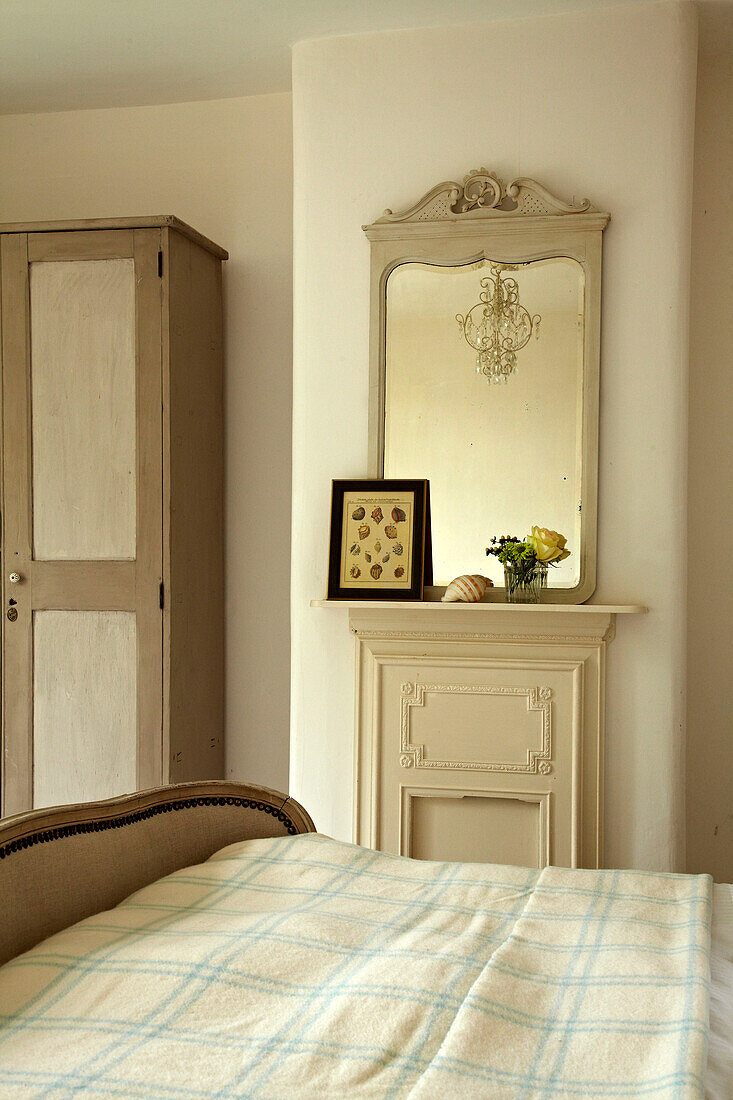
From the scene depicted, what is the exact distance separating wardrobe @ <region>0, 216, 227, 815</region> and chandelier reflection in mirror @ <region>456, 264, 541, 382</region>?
3.15ft

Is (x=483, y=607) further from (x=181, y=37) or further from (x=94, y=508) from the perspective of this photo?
(x=181, y=37)

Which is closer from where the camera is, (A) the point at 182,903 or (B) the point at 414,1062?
(B) the point at 414,1062

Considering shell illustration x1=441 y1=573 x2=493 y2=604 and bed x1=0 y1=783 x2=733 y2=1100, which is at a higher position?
shell illustration x1=441 y1=573 x2=493 y2=604

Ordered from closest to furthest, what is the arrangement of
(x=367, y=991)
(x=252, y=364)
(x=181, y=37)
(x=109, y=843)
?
(x=367, y=991)
(x=109, y=843)
(x=181, y=37)
(x=252, y=364)

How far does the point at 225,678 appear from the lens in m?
3.51

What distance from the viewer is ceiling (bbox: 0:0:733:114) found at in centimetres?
283

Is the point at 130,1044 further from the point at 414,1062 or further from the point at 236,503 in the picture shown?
the point at 236,503

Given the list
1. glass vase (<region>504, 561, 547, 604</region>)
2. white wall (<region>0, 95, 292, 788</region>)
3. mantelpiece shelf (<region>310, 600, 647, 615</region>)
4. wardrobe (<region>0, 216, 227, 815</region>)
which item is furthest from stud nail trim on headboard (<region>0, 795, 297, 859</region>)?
white wall (<region>0, 95, 292, 788</region>)

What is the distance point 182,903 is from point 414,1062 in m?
0.54

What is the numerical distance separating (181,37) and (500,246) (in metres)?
1.21

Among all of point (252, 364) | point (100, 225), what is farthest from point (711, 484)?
point (100, 225)

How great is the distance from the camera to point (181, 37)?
9.95ft

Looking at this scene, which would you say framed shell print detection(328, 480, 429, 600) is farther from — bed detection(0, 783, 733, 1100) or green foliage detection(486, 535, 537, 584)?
bed detection(0, 783, 733, 1100)

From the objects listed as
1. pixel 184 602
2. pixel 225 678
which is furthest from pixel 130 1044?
pixel 225 678
